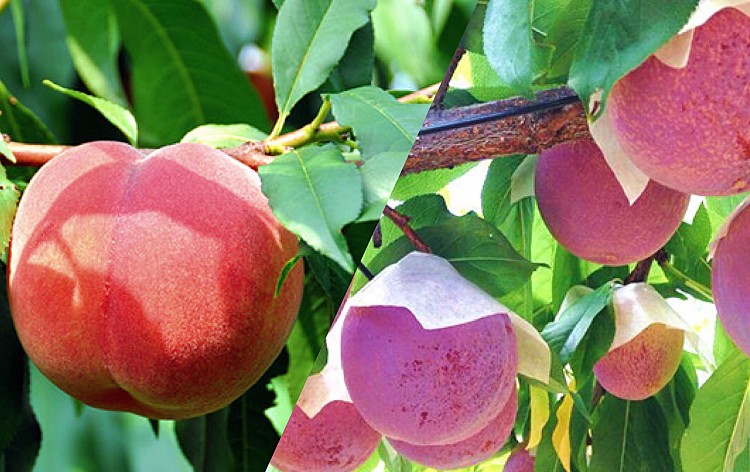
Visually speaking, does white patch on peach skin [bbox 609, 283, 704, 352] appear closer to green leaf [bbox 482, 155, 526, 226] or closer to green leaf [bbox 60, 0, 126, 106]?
green leaf [bbox 482, 155, 526, 226]

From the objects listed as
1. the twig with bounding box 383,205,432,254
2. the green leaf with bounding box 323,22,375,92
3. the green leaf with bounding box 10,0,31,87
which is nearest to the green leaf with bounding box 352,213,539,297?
the twig with bounding box 383,205,432,254

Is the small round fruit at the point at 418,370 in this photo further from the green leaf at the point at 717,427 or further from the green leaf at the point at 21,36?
the green leaf at the point at 21,36

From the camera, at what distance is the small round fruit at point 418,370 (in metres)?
0.30

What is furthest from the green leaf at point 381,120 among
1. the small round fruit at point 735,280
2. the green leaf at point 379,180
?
the small round fruit at point 735,280

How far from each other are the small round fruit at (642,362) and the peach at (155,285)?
0.11 metres

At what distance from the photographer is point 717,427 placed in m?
0.36

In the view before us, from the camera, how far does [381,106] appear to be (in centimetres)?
33

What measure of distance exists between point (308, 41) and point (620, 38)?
0.47 ft

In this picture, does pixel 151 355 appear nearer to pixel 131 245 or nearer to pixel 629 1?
pixel 131 245

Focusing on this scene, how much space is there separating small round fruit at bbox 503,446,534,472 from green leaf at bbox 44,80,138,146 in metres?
0.21

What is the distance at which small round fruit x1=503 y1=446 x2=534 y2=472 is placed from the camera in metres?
0.35

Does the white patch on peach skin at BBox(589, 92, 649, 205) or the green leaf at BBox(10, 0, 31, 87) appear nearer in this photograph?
the white patch on peach skin at BBox(589, 92, 649, 205)

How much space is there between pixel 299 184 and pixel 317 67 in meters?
0.07

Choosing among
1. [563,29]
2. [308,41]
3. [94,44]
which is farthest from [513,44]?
[94,44]
